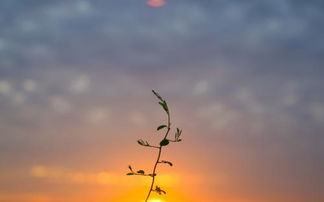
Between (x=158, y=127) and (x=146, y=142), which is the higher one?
(x=158, y=127)

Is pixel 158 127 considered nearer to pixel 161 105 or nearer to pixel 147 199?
pixel 161 105

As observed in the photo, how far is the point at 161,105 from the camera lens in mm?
5160

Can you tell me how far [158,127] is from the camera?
5.54 m

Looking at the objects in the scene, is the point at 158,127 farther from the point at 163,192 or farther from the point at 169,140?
the point at 163,192

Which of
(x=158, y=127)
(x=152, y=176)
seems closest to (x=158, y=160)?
(x=152, y=176)

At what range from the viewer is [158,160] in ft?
16.4

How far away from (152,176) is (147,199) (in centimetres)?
30

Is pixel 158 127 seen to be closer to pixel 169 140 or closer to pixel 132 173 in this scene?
pixel 169 140

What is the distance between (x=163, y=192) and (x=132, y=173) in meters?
0.49

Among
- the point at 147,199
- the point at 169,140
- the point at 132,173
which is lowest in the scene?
the point at 147,199

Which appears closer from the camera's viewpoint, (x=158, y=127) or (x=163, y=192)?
(x=163, y=192)

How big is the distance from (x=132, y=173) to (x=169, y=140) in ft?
2.20

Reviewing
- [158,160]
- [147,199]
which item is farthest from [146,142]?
[147,199]

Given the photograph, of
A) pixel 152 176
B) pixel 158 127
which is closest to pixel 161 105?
pixel 158 127
